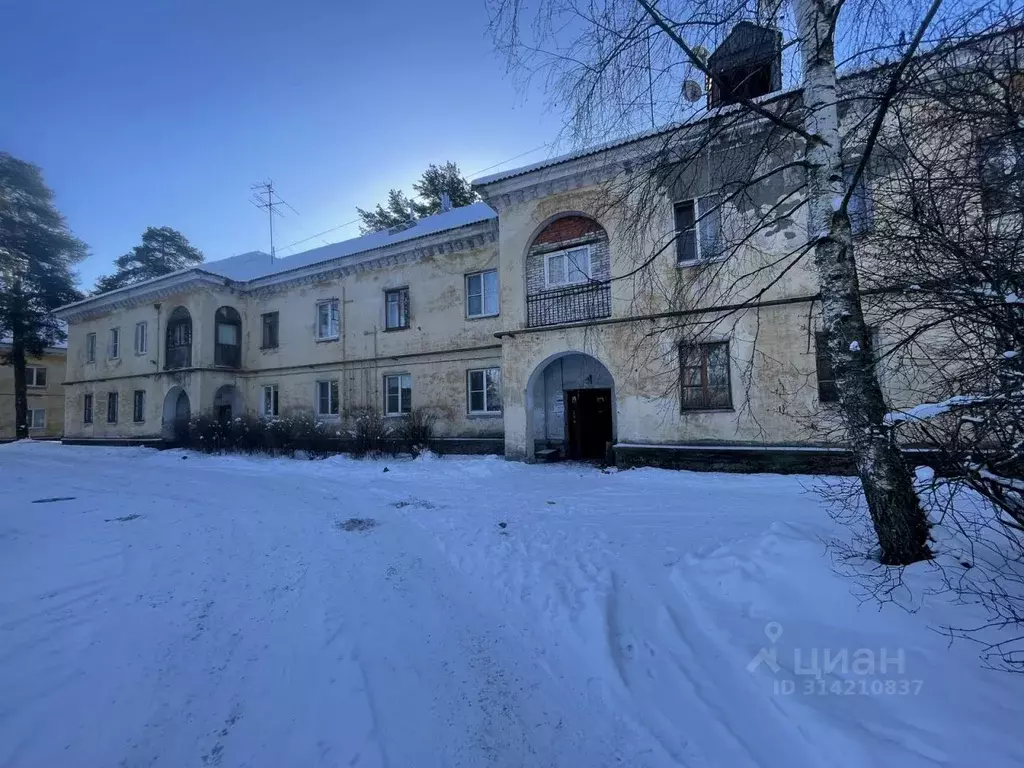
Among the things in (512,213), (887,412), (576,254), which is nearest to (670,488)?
(887,412)

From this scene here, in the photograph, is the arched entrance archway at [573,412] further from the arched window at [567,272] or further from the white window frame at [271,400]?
the white window frame at [271,400]

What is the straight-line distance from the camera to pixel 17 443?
81.2 feet

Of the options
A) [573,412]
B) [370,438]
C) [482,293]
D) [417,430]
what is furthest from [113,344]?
[573,412]

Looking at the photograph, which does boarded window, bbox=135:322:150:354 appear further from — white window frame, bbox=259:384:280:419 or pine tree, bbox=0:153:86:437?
pine tree, bbox=0:153:86:437

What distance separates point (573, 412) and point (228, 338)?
56.5 feet

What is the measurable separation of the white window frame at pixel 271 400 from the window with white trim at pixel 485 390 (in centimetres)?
1010

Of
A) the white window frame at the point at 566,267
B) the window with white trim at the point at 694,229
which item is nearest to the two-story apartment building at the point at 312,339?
the white window frame at the point at 566,267

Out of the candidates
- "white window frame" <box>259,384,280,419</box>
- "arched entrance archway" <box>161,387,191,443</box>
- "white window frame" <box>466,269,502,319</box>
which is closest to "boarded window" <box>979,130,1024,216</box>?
"white window frame" <box>466,269,502,319</box>

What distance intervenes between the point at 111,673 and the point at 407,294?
15309mm

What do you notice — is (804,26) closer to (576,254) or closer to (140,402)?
(576,254)

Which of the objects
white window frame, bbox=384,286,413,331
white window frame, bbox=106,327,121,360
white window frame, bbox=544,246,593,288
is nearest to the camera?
white window frame, bbox=544,246,593,288

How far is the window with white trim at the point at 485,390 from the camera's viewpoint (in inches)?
603

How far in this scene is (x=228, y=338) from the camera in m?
21.2

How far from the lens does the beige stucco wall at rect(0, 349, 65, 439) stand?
31031mm
